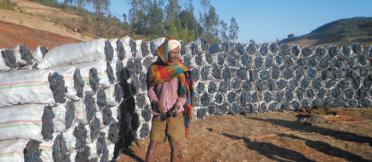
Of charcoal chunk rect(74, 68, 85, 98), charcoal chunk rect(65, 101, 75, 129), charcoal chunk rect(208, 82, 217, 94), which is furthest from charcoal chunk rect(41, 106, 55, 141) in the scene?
charcoal chunk rect(208, 82, 217, 94)

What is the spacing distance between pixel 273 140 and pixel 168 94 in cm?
306

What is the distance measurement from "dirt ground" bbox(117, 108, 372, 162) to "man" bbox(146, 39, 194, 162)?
1.19 m

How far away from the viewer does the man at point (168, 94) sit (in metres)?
5.35

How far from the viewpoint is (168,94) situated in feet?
17.9

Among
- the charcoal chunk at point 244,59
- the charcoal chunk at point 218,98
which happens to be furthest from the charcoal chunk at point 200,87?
the charcoal chunk at point 244,59

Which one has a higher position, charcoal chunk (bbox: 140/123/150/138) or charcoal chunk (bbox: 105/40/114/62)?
charcoal chunk (bbox: 105/40/114/62)

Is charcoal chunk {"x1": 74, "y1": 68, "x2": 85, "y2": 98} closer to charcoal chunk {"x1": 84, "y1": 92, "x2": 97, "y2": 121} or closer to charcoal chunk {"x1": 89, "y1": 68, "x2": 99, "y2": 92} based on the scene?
charcoal chunk {"x1": 84, "y1": 92, "x2": 97, "y2": 121}

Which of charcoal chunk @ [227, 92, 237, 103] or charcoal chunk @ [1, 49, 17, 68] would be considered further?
charcoal chunk @ [227, 92, 237, 103]

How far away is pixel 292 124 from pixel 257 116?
3.64ft

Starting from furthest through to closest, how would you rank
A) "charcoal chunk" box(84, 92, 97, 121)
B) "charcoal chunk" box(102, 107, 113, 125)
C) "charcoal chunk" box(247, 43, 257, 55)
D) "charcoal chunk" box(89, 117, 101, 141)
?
1. "charcoal chunk" box(247, 43, 257, 55)
2. "charcoal chunk" box(102, 107, 113, 125)
3. "charcoal chunk" box(89, 117, 101, 141)
4. "charcoal chunk" box(84, 92, 97, 121)

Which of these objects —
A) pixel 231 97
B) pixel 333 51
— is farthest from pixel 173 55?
pixel 333 51

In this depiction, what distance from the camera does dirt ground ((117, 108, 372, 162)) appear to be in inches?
268

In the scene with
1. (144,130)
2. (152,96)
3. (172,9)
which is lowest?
(144,130)

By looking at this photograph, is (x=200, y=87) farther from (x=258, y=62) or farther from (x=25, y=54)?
(x=25, y=54)
